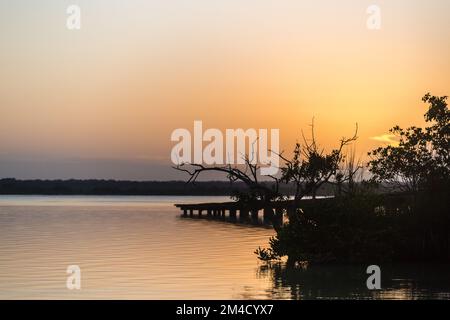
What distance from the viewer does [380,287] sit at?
89.0 feet

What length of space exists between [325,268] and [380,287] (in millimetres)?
4711

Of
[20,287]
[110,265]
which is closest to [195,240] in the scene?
[110,265]

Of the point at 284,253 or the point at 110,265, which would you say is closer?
the point at 284,253

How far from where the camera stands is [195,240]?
51.8 m

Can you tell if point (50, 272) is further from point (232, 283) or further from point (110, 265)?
point (232, 283)

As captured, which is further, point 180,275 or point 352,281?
point 180,275

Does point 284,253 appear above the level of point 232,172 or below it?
below

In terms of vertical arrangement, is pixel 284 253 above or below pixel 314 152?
below

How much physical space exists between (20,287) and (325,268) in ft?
37.0
